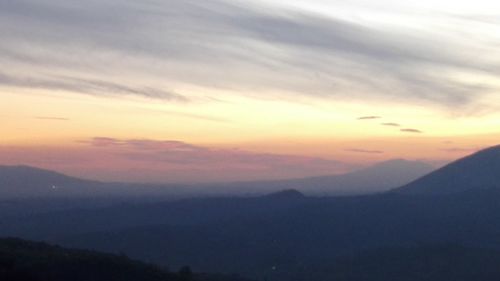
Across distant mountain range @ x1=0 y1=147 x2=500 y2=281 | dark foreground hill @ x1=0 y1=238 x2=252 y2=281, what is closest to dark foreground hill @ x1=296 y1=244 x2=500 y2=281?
distant mountain range @ x1=0 y1=147 x2=500 y2=281

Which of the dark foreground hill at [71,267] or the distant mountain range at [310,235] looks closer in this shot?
the dark foreground hill at [71,267]

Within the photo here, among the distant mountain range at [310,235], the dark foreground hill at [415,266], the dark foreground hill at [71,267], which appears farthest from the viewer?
the distant mountain range at [310,235]

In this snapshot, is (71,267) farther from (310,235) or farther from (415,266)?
(310,235)

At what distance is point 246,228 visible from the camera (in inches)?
5595

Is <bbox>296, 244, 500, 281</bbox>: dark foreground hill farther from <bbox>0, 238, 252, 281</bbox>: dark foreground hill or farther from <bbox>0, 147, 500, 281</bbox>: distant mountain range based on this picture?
<bbox>0, 238, 252, 281</bbox>: dark foreground hill

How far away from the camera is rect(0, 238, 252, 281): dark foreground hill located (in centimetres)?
4666

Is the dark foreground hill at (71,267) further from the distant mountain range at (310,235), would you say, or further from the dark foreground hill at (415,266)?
the dark foreground hill at (415,266)

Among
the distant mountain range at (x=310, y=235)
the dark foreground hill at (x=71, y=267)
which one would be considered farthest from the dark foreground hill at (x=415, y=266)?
the dark foreground hill at (x=71, y=267)

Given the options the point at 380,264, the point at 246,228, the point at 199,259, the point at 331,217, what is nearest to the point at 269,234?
the point at 246,228

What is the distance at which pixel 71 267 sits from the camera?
48.8 meters

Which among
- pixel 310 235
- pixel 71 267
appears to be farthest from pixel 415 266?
pixel 71 267

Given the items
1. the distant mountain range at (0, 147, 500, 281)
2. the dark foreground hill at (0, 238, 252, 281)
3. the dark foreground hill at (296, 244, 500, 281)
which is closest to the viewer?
the dark foreground hill at (0, 238, 252, 281)

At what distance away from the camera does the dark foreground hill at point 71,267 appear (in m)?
46.7

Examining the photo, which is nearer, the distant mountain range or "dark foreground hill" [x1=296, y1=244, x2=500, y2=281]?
"dark foreground hill" [x1=296, y1=244, x2=500, y2=281]
